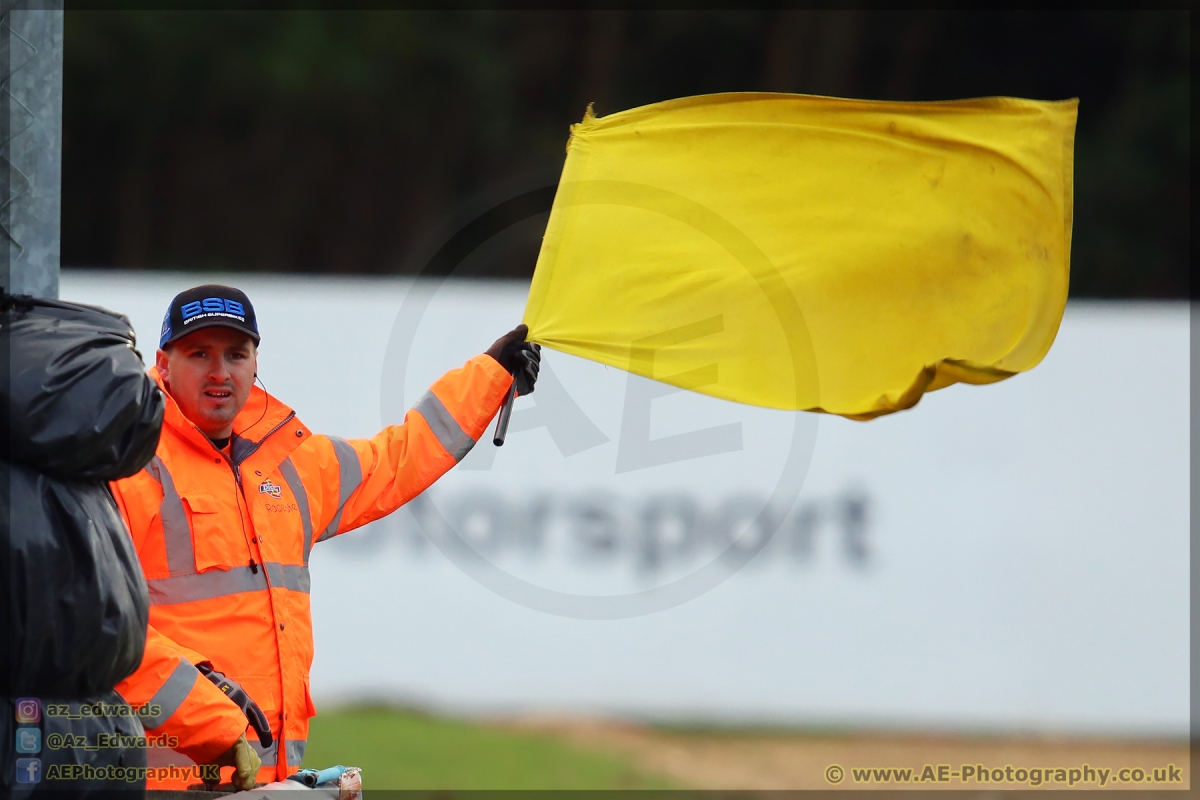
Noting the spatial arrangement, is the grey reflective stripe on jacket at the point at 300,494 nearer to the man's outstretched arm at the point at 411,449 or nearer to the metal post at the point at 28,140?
the man's outstretched arm at the point at 411,449

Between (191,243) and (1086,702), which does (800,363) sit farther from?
(191,243)

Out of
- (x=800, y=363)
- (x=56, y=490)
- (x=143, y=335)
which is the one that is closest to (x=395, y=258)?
(x=143, y=335)

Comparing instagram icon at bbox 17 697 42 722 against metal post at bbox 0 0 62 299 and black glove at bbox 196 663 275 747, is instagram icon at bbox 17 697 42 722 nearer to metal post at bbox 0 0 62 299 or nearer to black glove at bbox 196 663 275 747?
black glove at bbox 196 663 275 747

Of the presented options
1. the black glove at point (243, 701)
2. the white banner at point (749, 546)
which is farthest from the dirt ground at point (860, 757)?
the black glove at point (243, 701)

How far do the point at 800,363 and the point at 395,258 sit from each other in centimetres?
1246

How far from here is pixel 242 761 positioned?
2.89 m

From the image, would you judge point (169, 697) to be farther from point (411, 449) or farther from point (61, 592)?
point (411, 449)

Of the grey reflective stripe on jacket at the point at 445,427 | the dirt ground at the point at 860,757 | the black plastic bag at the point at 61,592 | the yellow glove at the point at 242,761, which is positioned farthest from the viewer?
the dirt ground at the point at 860,757

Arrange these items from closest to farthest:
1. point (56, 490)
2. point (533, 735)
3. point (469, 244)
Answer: point (56, 490) < point (533, 735) < point (469, 244)

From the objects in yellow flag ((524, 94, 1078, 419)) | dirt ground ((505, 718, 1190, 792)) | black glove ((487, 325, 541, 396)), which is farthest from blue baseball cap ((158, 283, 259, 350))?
dirt ground ((505, 718, 1190, 792))

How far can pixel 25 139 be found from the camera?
278 centimetres

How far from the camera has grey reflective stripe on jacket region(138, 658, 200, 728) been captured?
274 centimetres

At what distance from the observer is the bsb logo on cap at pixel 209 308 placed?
129 inches

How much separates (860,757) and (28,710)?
6.27 m
